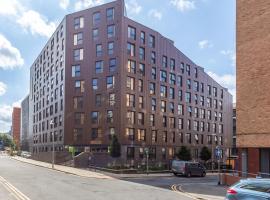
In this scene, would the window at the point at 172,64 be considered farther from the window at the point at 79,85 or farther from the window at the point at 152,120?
the window at the point at 79,85

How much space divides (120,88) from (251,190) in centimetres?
4974

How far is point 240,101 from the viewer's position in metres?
29.7

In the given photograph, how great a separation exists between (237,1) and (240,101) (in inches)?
285

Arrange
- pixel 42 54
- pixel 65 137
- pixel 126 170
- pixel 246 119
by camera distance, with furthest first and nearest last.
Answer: pixel 42 54 → pixel 65 137 → pixel 126 170 → pixel 246 119

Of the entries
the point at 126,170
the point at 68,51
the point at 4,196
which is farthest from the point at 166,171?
the point at 4,196

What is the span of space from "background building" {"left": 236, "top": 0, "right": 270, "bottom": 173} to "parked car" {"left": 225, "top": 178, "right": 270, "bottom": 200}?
49.3ft

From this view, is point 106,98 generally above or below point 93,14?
below

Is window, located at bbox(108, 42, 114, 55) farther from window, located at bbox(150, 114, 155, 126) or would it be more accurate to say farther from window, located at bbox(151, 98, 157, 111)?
window, located at bbox(150, 114, 155, 126)

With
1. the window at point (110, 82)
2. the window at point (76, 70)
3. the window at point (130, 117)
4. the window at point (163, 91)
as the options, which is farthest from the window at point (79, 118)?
the window at point (163, 91)

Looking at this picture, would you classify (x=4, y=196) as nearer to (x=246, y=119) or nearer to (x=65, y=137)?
(x=246, y=119)

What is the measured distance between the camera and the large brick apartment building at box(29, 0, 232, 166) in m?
63.1

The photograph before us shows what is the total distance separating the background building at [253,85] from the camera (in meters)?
27.7

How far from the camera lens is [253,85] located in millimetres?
28531

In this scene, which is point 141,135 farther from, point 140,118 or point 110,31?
point 110,31
